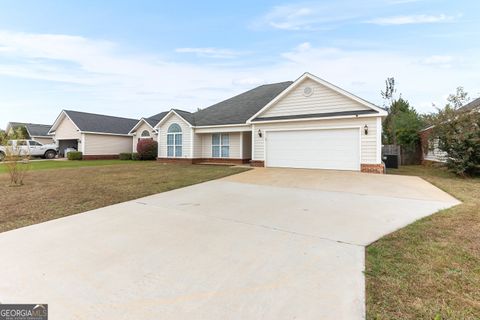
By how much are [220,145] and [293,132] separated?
20.2 ft

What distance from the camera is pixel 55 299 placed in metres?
2.56

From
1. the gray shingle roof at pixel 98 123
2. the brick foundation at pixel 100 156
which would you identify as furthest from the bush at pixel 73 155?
the gray shingle roof at pixel 98 123

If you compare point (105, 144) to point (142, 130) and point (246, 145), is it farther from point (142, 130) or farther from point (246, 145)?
point (246, 145)

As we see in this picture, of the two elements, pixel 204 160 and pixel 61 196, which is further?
pixel 204 160

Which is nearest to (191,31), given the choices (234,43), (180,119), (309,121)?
(234,43)

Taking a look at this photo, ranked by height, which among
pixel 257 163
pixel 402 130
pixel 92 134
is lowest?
pixel 257 163

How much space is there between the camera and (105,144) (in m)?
25.4

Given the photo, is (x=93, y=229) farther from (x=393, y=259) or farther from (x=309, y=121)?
(x=309, y=121)

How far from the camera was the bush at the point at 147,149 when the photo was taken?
2242cm

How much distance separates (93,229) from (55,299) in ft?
7.65

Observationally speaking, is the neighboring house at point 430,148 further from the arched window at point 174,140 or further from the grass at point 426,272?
the arched window at point 174,140

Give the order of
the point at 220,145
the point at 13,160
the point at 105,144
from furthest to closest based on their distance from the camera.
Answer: the point at 105,144, the point at 220,145, the point at 13,160

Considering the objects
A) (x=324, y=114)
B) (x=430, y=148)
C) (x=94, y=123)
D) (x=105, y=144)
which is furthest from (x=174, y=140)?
(x=430, y=148)

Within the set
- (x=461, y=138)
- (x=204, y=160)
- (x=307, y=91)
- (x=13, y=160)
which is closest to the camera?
(x=13, y=160)
